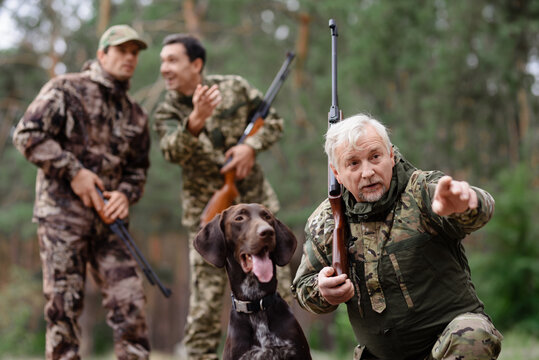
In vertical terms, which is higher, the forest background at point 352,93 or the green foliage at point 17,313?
the forest background at point 352,93

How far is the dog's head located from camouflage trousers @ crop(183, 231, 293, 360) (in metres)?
1.28

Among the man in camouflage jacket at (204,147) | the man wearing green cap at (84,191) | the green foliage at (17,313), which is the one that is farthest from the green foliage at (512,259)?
the green foliage at (17,313)

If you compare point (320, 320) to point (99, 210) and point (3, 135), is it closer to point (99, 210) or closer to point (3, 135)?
point (3, 135)

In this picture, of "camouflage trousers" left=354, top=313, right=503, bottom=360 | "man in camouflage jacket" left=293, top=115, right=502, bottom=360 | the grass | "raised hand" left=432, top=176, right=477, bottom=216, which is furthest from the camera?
the grass

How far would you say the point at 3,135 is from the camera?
16109 millimetres

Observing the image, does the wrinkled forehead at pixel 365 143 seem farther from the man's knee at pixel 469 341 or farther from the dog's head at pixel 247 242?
the man's knee at pixel 469 341

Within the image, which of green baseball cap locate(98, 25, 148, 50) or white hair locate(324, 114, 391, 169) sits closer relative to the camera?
white hair locate(324, 114, 391, 169)

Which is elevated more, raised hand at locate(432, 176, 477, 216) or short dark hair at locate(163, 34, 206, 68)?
short dark hair at locate(163, 34, 206, 68)

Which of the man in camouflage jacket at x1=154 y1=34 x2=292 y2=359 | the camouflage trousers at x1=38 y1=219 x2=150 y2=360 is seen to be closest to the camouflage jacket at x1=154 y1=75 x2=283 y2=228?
the man in camouflage jacket at x1=154 y1=34 x2=292 y2=359

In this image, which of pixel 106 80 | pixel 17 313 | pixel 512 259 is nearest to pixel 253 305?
pixel 106 80

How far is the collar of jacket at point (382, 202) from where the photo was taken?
3062 millimetres

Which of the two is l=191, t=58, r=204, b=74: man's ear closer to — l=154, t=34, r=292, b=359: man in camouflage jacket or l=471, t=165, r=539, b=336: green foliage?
l=154, t=34, r=292, b=359: man in camouflage jacket

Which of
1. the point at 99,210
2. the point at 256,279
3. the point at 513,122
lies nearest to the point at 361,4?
the point at 513,122

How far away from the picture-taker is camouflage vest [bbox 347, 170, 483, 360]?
303cm
